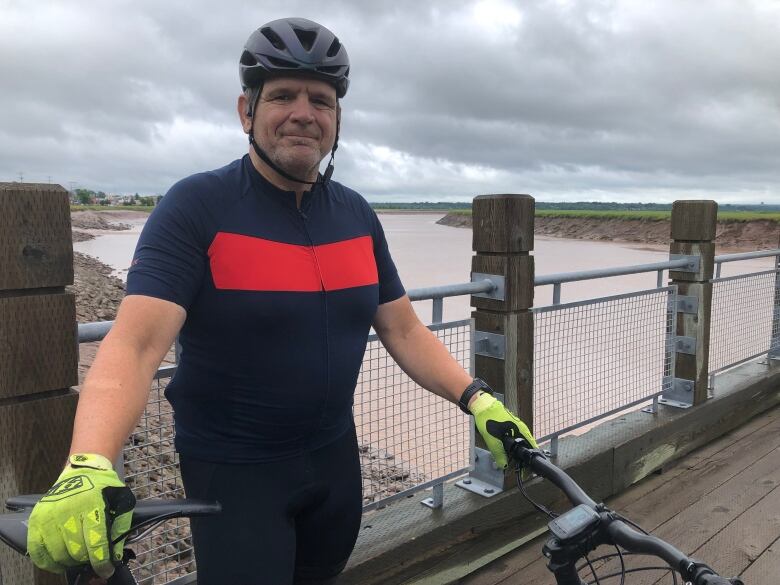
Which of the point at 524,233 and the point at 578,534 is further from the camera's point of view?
the point at 524,233

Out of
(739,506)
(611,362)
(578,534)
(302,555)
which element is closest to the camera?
(578,534)

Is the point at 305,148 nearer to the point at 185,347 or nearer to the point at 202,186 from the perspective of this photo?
the point at 202,186

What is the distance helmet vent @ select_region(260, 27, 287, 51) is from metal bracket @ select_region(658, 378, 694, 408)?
3.52 metres

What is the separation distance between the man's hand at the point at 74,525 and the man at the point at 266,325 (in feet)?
0.64

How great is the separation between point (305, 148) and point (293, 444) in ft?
2.32

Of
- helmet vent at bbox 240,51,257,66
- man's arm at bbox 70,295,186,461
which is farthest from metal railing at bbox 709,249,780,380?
man's arm at bbox 70,295,186,461

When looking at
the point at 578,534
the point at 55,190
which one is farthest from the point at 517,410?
the point at 55,190

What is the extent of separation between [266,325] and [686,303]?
3365 mm

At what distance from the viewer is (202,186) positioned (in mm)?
1463

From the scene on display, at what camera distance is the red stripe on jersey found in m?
1.42

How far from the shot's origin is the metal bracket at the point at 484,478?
9.38 feet

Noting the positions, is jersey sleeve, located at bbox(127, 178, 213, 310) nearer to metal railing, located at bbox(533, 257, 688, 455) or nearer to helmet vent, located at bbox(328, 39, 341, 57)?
helmet vent, located at bbox(328, 39, 341, 57)

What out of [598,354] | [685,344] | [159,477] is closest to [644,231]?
[685,344]

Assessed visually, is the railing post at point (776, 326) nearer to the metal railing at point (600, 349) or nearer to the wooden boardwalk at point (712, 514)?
the wooden boardwalk at point (712, 514)
